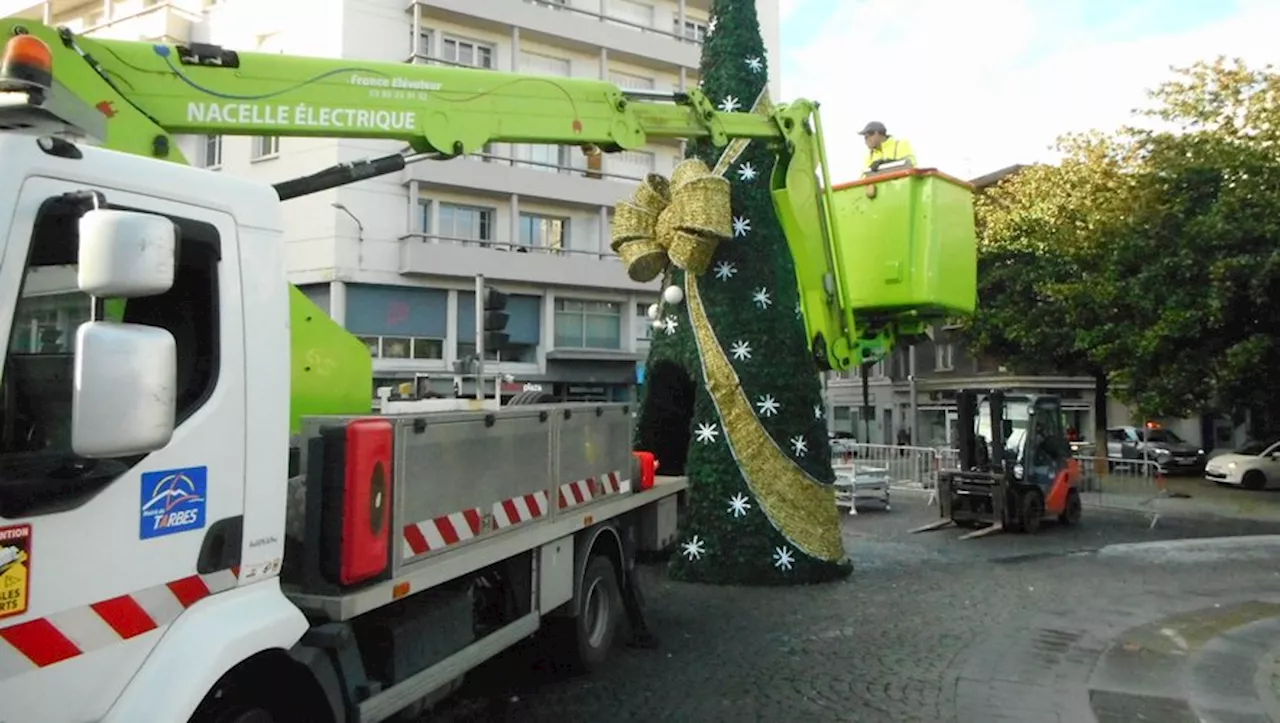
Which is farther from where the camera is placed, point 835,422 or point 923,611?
point 835,422

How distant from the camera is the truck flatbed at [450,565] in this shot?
3.81 m

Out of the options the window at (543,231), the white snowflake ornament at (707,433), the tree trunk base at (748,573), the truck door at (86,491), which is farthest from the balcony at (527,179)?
the truck door at (86,491)

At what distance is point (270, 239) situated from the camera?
373 cm

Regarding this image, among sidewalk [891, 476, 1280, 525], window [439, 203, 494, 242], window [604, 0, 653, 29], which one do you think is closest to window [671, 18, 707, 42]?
window [604, 0, 653, 29]

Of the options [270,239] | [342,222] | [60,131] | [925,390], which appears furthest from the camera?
[925,390]

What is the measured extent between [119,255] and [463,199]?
25571mm

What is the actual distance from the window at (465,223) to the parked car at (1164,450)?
63.3 feet

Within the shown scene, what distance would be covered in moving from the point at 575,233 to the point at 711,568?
2109cm

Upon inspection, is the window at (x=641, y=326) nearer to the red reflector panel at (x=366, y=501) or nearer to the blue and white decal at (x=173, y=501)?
the red reflector panel at (x=366, y=501)

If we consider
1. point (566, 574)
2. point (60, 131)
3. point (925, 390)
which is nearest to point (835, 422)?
point (925, 390)

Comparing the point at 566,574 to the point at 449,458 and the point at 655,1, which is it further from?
the point at 655,1

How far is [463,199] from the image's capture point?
27.5 meters

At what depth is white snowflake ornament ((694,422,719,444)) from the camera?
9.95 m

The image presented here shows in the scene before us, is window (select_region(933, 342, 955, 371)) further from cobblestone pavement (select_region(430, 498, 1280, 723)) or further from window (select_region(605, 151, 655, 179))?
cobblestone pavement (select_region(430, 498, 1280, 723))
